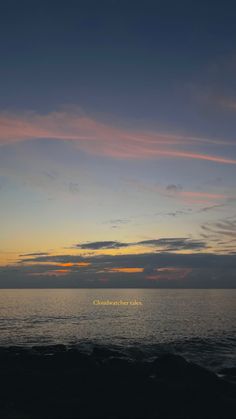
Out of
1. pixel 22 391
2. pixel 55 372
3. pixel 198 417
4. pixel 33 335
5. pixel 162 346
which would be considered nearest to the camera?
pixel 198 417

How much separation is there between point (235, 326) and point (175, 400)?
55.6 m

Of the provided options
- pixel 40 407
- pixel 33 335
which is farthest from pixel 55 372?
pixel 33 335

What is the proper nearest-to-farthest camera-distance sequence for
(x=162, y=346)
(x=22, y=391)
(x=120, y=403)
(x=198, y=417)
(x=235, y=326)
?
1. (x=198, y=417)
2. (x=120, y=403)
3. (x=22, y=391)
4. (x=162, y=346)
5. (x=235, y=326)

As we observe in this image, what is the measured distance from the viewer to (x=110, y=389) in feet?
87.4

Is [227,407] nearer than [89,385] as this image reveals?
Yes

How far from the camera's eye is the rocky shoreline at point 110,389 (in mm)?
22594

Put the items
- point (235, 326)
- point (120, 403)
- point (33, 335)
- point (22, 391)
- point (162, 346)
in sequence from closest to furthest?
point (120, 403)
point (22, 391)
point (162, 346)
point (33, 335)
point (235, 326)

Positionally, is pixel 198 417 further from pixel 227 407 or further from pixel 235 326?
pixel 235 326

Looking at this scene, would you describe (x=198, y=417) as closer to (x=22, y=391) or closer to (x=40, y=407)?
(x=40, y=407)

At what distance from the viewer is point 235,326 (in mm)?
74375

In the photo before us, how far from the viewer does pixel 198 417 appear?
72.0 feet

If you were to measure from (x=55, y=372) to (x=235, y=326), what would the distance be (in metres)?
54.2

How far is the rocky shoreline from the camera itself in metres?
22.6

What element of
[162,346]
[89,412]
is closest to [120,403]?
[89,412]
